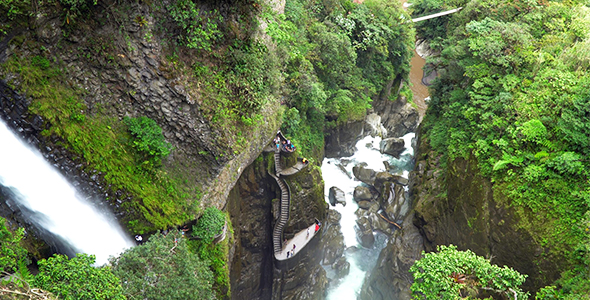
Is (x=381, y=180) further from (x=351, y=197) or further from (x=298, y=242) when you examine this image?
(x=298, y=242)

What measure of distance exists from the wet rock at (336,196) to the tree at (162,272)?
53.7 ft

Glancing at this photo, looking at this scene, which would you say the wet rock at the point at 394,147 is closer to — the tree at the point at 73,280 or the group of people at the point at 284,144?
the group of people at the point at 284,144

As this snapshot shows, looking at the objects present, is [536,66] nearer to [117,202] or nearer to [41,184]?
[117,202]

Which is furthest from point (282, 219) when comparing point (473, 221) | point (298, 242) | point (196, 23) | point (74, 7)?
point (74, 7)

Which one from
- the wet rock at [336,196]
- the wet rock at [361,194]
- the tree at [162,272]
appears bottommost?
the wet rock at [361,194]

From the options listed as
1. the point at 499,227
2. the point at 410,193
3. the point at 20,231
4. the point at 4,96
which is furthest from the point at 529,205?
the point at 4,96

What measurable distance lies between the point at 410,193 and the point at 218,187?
50.7 feet

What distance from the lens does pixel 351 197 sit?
27141 millimetres

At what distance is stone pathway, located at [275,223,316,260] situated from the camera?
66.4ft

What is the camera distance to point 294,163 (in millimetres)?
20891

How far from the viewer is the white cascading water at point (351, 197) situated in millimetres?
23016

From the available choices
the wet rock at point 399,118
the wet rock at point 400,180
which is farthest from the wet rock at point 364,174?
the wet rock at point 399,118

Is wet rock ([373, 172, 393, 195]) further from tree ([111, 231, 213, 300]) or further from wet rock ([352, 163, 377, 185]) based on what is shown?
tree ([111, 231, 213, 300])

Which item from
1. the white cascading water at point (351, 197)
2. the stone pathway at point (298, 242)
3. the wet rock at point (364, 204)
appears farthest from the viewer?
the wet rock at point (364, 204)
